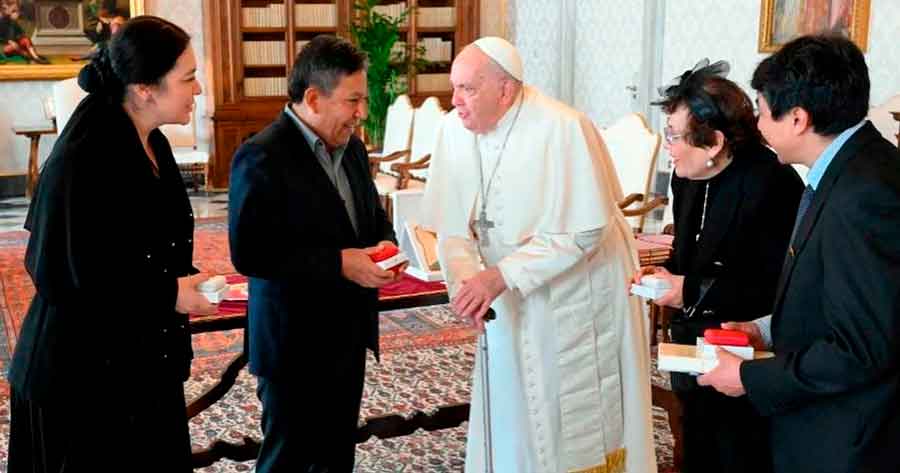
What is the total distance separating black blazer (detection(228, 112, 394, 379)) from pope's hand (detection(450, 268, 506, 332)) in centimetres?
29

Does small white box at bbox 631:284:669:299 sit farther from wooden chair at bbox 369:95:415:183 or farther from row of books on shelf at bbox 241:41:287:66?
row of books on shelf at bbox 241:41:287:66

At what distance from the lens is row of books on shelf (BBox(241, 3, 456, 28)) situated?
10305 mm

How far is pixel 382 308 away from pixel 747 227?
4.99 feet

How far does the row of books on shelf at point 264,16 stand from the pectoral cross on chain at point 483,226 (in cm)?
811

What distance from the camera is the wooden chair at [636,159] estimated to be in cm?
557

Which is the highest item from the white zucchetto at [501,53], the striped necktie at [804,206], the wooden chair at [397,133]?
the white zucchetto at [501,53]

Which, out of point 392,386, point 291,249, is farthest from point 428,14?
point 291,249

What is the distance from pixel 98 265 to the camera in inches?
82.9

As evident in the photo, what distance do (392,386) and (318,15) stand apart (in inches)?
271

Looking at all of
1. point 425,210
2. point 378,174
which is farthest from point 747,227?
point 378,174

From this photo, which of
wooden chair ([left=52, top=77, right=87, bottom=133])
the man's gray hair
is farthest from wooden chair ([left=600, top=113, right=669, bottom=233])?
wooden chair ([left=52, top=77, right=87, bottom=133])

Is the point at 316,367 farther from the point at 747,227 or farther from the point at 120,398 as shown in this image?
the point at 747,227

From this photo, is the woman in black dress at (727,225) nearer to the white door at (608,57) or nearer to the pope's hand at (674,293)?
the pope's hand at (674,293)

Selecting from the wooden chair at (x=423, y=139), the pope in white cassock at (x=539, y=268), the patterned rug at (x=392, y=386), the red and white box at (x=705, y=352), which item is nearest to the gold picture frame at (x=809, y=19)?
the wooden chair at (x=423, y=139)
